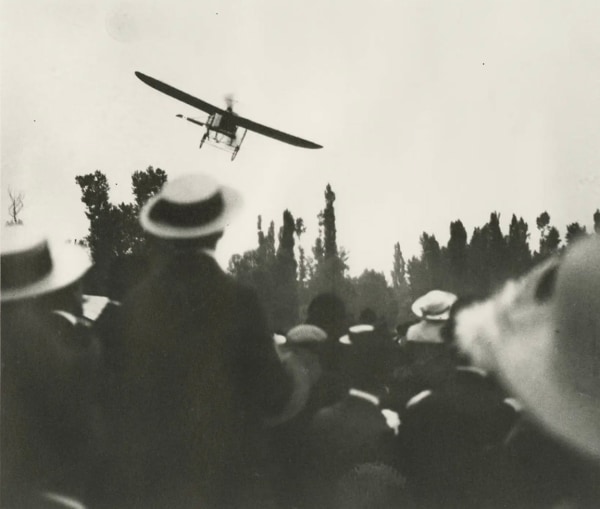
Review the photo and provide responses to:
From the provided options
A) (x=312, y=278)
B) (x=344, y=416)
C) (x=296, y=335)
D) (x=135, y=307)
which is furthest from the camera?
(x=312, y=278)

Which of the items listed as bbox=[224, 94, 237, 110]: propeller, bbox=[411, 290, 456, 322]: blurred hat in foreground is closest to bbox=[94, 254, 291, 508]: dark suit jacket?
bbox=[411, 290, 456, 322]: blurred hat in foreground

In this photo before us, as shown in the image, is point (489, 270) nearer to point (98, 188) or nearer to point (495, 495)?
point (495, 495)

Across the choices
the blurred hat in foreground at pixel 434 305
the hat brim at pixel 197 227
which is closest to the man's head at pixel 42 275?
the hat brim at pixel 197 227

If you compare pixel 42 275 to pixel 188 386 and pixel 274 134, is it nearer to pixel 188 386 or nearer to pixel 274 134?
pixel 188 386

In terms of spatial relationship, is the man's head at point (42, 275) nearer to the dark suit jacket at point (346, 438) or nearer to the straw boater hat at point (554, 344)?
the dark suit jacket at point (346, 438)

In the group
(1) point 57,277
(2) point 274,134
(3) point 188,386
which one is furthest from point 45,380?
(2) point 274,134

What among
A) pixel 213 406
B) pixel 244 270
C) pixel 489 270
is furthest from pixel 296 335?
pixel 489 270

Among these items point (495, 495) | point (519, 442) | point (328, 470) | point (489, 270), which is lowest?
point (328, 470)

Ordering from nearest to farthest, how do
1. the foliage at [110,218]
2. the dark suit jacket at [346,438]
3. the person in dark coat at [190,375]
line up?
the person in dark coat at [190,375] → the dark suit jacket at [346,438] → the foliage at [110,218]
